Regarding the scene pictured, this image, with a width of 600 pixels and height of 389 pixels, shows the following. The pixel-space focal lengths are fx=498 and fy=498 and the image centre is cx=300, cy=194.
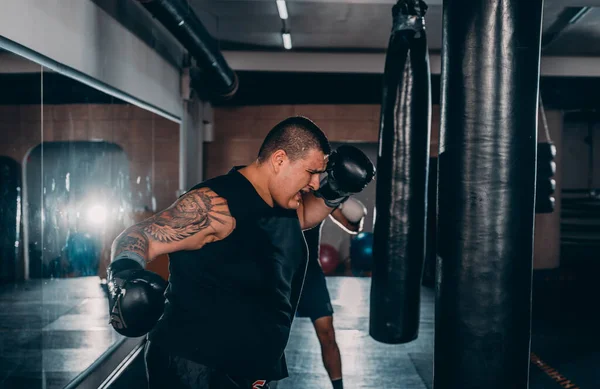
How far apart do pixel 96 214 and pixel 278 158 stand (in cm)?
228

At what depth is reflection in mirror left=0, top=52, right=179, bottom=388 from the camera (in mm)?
2162

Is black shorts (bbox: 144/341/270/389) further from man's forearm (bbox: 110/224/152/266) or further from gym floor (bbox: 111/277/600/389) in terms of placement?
gym floor (bbox: 111/277/600/389)

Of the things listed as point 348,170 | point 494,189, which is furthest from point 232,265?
point 494,189

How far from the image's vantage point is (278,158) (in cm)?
162

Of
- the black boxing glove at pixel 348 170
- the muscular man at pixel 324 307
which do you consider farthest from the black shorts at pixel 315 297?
the black boxing glove at pixel 348 170

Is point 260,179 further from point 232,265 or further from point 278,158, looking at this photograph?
point 232,265

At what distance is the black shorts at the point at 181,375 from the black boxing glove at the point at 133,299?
1.05 feet

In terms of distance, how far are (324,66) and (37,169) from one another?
4428 millimetres

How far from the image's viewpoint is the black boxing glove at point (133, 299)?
117 cm

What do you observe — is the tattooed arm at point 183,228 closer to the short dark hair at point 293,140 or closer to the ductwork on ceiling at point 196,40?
the short dark hair at point 293,140

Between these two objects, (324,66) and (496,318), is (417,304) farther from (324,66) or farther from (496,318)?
(324,66)

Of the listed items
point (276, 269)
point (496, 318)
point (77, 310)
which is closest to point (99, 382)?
point (77, 310)

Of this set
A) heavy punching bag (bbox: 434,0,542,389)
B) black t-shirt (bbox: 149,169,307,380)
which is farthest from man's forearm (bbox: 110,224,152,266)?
heavy punching bag (bbox: 434,0,542,389)

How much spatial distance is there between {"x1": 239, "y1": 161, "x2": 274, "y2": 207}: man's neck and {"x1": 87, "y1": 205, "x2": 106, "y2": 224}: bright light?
6.74 ft
